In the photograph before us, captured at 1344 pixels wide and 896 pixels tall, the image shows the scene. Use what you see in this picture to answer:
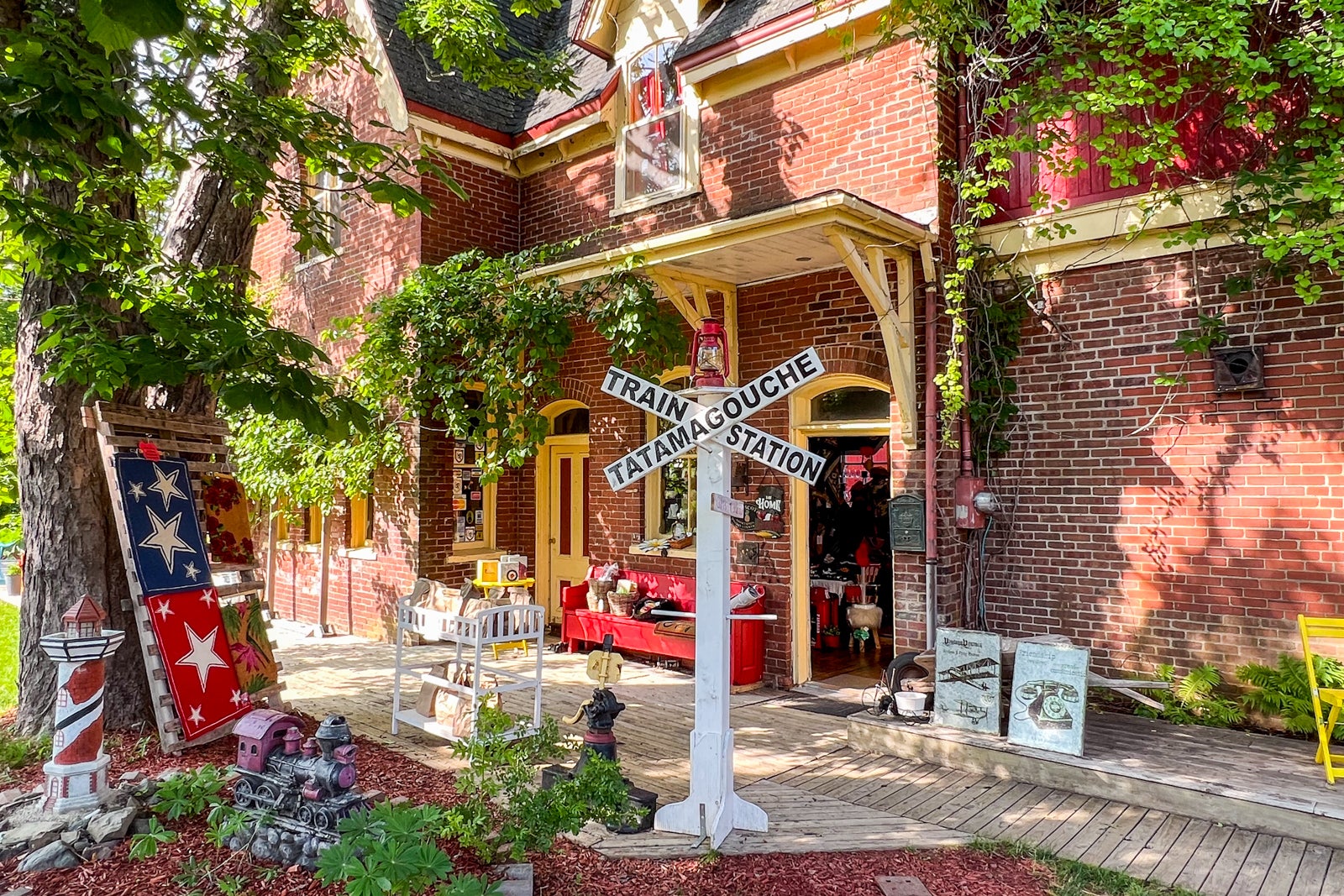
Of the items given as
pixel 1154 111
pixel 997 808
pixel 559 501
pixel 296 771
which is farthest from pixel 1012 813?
Answer: pixel 559 501

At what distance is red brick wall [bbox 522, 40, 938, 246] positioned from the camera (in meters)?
6.91

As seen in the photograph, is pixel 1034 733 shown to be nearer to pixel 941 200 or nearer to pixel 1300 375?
pixel 1300 375

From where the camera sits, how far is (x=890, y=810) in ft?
15.4

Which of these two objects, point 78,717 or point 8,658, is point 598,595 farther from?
point 8,658

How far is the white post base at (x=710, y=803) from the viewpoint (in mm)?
4102

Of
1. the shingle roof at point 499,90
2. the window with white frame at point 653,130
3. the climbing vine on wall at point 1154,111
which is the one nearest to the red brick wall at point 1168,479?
the climbing vine on wall at point 1154,111

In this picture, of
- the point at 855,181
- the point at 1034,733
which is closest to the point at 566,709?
the point at 1034,733

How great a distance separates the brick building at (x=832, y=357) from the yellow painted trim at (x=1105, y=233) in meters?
0.03

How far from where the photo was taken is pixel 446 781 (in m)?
5.00

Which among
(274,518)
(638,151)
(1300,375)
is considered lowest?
(274,518)

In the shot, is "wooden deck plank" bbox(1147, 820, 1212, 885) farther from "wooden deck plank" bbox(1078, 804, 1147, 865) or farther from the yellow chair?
the yellow chair

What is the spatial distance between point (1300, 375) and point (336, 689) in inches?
314

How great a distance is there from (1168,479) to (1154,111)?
2.73m

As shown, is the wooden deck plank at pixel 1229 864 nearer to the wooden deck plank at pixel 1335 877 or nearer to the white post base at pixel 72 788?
the wooden deck plank at pixel 1335 877
